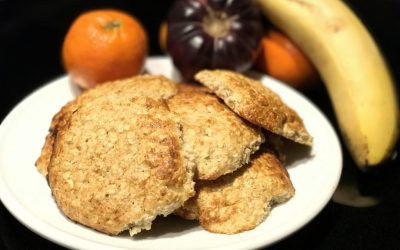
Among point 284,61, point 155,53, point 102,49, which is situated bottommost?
point 155,53

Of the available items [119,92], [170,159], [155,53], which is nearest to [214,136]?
[170,159]

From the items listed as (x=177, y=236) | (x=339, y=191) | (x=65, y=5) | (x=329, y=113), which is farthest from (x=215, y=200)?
(x=65, y=5)

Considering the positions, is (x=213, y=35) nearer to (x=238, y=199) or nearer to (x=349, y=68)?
(x=349, y=68)

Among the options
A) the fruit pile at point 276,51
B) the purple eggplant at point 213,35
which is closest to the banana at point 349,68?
the fruit pile at point 276,51

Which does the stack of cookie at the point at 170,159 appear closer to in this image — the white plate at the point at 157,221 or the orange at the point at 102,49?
the white plate at the point at 157,221

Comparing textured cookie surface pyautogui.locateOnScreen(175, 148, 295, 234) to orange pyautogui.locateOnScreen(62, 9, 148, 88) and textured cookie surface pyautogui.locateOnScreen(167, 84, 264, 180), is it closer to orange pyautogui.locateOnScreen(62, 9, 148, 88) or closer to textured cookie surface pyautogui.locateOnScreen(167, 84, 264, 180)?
textured cookie surface pyautogui.locateOnScreen(167, 84, 264, 180)

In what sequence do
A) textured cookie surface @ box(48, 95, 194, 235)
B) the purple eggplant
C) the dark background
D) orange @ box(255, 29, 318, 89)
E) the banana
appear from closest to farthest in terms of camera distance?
textured cookie surface @ box(48, 95, 194, 235) → the dark background → the banana → the purple eggplant → orange @ box(255, 29, 318, 89)

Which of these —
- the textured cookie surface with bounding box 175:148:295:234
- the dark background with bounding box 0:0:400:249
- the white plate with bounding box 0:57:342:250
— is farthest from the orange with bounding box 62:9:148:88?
the textured cookie surface with bounding box 175:148:295:234
